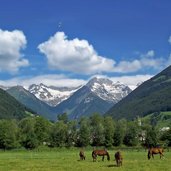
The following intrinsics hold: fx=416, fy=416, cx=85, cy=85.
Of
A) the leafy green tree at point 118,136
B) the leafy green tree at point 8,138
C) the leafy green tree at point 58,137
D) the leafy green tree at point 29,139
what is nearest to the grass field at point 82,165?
the leafy green tree at point 29,139

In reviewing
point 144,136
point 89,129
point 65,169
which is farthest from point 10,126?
point 65,169

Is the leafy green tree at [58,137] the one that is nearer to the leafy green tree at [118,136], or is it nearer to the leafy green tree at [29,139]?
the leafy green tree at [29,139]

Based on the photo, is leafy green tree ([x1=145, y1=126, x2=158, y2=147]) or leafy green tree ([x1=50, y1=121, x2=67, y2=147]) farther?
leafy green tree ([x1=50, y1=121, x2=67, y2=147])

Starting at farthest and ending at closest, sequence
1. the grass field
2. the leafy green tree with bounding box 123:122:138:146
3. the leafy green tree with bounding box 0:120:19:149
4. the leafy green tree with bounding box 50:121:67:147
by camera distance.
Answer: the leafy green tree with bounding box 123:122:138:146
the leafy green tree with bounding box 50:121:67:147
the leafy green tree with bounding box 0:120:19:149
the grass field

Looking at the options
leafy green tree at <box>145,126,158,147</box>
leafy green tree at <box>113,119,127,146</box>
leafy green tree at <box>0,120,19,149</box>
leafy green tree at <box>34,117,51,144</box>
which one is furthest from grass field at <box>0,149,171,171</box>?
leafy green tree at <box>113,119,127,146</box>

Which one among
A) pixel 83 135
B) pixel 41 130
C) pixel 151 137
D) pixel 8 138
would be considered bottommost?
pixel 8 138

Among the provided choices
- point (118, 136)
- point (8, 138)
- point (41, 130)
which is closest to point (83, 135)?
point (118, 136)

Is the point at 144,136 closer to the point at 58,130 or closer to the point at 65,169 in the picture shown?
the point at 58,130

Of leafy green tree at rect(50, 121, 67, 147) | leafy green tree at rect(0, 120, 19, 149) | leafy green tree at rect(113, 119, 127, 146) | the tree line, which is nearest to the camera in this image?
leafy green tree at rect(0, 120, 19, 149)

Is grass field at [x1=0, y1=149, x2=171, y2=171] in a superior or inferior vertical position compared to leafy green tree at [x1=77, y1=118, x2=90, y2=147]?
inferior

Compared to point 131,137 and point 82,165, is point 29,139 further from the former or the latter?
point 82,165

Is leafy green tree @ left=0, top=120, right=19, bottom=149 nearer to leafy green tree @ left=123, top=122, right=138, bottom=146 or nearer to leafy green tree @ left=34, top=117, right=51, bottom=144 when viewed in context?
leafy green tree @ left=34, top=117, right=51, bottom=144

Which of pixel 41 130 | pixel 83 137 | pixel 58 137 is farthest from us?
pixel 41 130

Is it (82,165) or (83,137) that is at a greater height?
(83,137)
